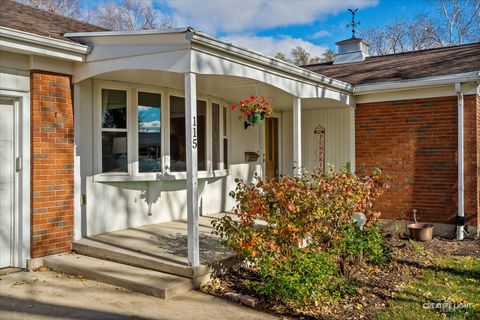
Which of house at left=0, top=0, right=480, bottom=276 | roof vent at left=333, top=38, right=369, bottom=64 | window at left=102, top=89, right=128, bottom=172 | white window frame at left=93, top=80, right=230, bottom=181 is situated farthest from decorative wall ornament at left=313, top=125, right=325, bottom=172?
window at left=102, top=89, right=128, bottom=172

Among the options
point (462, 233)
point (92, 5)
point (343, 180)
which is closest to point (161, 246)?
point (343, 180)

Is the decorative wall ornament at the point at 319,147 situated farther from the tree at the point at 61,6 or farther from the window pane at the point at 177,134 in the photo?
the tree at the point at 61,6

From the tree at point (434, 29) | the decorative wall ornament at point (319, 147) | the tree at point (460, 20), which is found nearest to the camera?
the decorative wall ornament at point (319, 147)

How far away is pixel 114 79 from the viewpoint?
636 cm

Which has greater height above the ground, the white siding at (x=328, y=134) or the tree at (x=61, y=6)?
the tree at (x=61, y=6)

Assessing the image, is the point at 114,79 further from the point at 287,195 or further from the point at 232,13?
the point at 232,13

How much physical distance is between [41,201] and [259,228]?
2.89m

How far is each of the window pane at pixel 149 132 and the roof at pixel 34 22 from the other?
1.56m

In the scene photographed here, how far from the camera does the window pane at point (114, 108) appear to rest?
639 cm

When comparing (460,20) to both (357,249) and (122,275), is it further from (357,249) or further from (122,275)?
(122,275)

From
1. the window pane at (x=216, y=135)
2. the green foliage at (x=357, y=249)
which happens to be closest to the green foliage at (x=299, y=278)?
the green foliage at (x=357, y=249)

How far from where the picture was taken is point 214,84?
22.2ft

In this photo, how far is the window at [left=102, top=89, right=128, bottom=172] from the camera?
21.0 feet

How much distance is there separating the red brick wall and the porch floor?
57 cm
